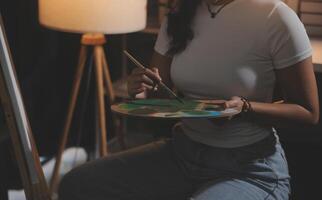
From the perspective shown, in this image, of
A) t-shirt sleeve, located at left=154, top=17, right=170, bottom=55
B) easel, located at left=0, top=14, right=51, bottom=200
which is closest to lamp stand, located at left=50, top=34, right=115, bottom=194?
t-shirt sleeve, located at left=154, top=17, right=170, bottom=55

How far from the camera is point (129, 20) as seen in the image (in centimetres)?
199

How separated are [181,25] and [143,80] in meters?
0.22

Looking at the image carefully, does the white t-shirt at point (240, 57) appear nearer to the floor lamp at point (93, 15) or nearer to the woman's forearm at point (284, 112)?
the woman's forearm at point (284, 112)

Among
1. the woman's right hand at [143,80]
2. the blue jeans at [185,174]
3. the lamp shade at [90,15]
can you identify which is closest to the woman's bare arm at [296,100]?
the blue jeans at [185,174]

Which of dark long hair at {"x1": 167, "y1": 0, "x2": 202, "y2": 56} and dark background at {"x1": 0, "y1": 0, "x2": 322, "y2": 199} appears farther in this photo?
dark background at {"x1": 0, "y1": 0, "x2": 322, "y2": 199}

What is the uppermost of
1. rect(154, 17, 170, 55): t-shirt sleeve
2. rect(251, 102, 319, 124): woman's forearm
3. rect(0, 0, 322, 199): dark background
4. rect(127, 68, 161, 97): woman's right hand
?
rect(154, 17, 170, 55): t-shirt sleeve

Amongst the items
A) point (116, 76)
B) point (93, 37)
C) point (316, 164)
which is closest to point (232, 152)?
point (316, 164)

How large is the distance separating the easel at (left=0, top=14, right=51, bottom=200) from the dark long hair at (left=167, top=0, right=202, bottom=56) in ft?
1.62

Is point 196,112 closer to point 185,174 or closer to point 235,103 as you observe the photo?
point 235,103

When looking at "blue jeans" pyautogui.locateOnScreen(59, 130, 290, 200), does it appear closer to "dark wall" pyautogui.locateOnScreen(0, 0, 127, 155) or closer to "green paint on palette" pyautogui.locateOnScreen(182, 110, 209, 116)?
"green paint on palette" pyautogui.locateOnScreen(182, 110, 209, 116)

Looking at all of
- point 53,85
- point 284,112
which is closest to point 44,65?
point 53,85

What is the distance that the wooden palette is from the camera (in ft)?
4.16

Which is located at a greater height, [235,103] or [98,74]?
[235,103]

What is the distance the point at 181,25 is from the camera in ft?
5.04
